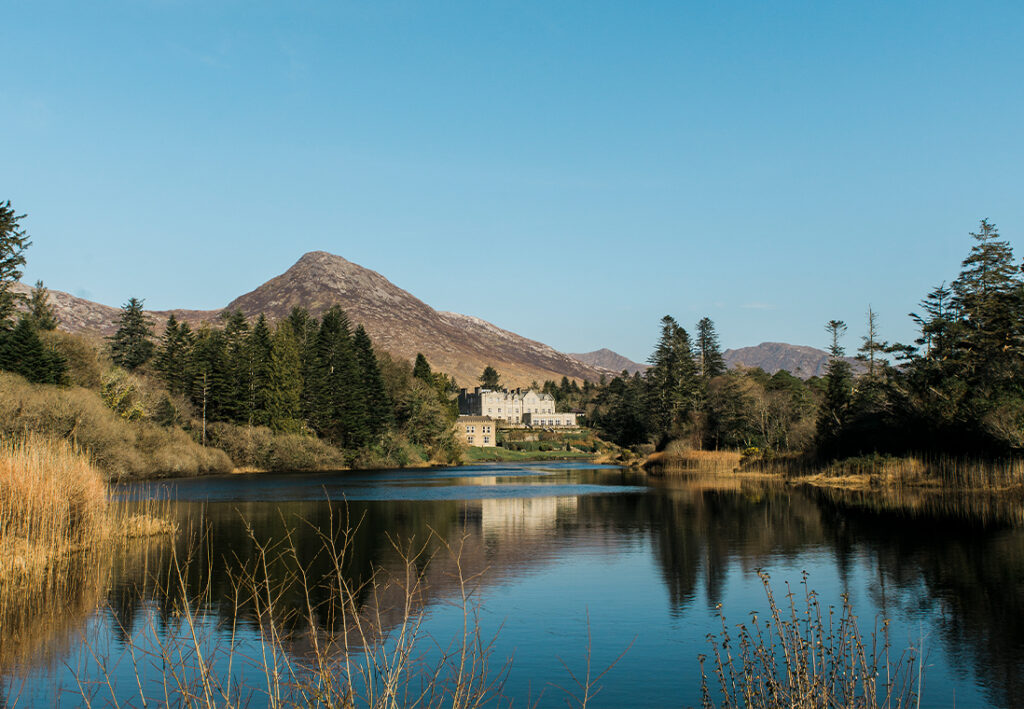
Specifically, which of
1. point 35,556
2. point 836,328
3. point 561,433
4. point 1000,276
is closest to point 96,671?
point 35,556

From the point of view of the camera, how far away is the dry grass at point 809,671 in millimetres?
8320

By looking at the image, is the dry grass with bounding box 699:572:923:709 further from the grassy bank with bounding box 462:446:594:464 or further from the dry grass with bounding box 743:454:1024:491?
the grassy bank with bounding box 462:446:594:464

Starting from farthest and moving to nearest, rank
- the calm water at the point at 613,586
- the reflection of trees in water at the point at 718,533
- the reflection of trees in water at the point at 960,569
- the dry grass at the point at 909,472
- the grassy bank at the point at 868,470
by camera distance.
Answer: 1. the grassy bank at the point at 868,470
2. the dry grass at the point at 909,472
3. the reflection of trees in water at the point at 718,533
4. the reflection of trees in water at the point at 960,569
5. the calm water at the point at 613,586

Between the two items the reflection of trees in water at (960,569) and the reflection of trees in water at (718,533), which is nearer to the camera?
the reflection of trees in water at (960,569)

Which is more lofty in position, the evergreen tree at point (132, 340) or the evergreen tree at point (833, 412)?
the evergreen tree at point (132, 340)

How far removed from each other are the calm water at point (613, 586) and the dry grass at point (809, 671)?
1.82 feet

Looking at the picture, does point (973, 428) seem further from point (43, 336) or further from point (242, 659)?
point (43, 336)

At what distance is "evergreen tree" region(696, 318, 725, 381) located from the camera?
111 metres

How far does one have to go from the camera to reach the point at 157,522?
27.3 meters

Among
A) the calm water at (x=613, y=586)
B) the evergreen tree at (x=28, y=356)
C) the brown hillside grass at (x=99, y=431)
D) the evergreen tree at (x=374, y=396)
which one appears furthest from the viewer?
the evergreen tree at (x=374, y=396)

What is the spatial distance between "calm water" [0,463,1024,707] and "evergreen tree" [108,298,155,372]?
2630 inches

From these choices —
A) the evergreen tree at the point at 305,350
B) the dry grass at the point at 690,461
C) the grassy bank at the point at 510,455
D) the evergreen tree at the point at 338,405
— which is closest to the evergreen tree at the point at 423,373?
the grassy bank at the point at 510,455

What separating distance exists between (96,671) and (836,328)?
82.6 meters

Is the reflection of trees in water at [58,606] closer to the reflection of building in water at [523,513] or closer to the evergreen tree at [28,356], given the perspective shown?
the reflection of building in water at [523,513]
